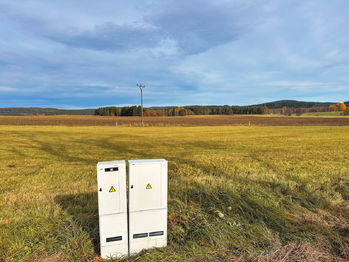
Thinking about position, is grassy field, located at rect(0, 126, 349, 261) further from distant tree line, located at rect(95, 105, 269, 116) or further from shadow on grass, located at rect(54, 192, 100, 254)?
distant tree line, located at rect(95, 105, 269, 116)

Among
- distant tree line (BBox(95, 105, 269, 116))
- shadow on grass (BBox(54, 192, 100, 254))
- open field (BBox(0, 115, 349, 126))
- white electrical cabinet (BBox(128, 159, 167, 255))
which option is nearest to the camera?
white electrical cabinet (BBox(128, 159, 167, 255))

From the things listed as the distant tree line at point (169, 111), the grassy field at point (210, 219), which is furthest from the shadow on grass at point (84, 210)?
the distant tree line at point (169, 111)

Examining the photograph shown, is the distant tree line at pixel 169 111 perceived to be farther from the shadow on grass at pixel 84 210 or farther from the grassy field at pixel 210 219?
the shadow on grass at pixel 84 210

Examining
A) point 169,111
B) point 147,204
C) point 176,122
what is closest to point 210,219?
point 147,204

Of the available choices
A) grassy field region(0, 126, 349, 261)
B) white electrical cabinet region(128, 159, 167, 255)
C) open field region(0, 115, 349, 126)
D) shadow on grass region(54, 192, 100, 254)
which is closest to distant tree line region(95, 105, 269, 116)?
open field region(0, 115, 349, 126)

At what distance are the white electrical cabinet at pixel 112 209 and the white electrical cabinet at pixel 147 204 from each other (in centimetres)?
12

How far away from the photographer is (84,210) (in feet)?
14.9

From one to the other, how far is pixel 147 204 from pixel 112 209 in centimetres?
51

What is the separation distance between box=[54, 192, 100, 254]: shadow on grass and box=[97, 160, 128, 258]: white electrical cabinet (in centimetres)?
32

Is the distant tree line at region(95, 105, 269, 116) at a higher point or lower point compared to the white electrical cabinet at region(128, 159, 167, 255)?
higher

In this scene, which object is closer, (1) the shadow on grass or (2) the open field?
(1) the shadow on grass

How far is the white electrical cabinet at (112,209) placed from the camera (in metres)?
3.11

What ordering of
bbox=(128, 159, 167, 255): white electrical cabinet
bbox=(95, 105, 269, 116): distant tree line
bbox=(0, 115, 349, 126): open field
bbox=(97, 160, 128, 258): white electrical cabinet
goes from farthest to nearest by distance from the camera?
bbox=(95, 105, 269, 116): distant tree line
bbox=(0, 115, 349, 126): open field
bbox=(128, 159, 167, 255): white electrical cabinet
bbox=(97, 160, 128, 258): white electrical cabinet

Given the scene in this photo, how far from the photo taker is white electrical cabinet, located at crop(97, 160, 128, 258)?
10.2 ft
